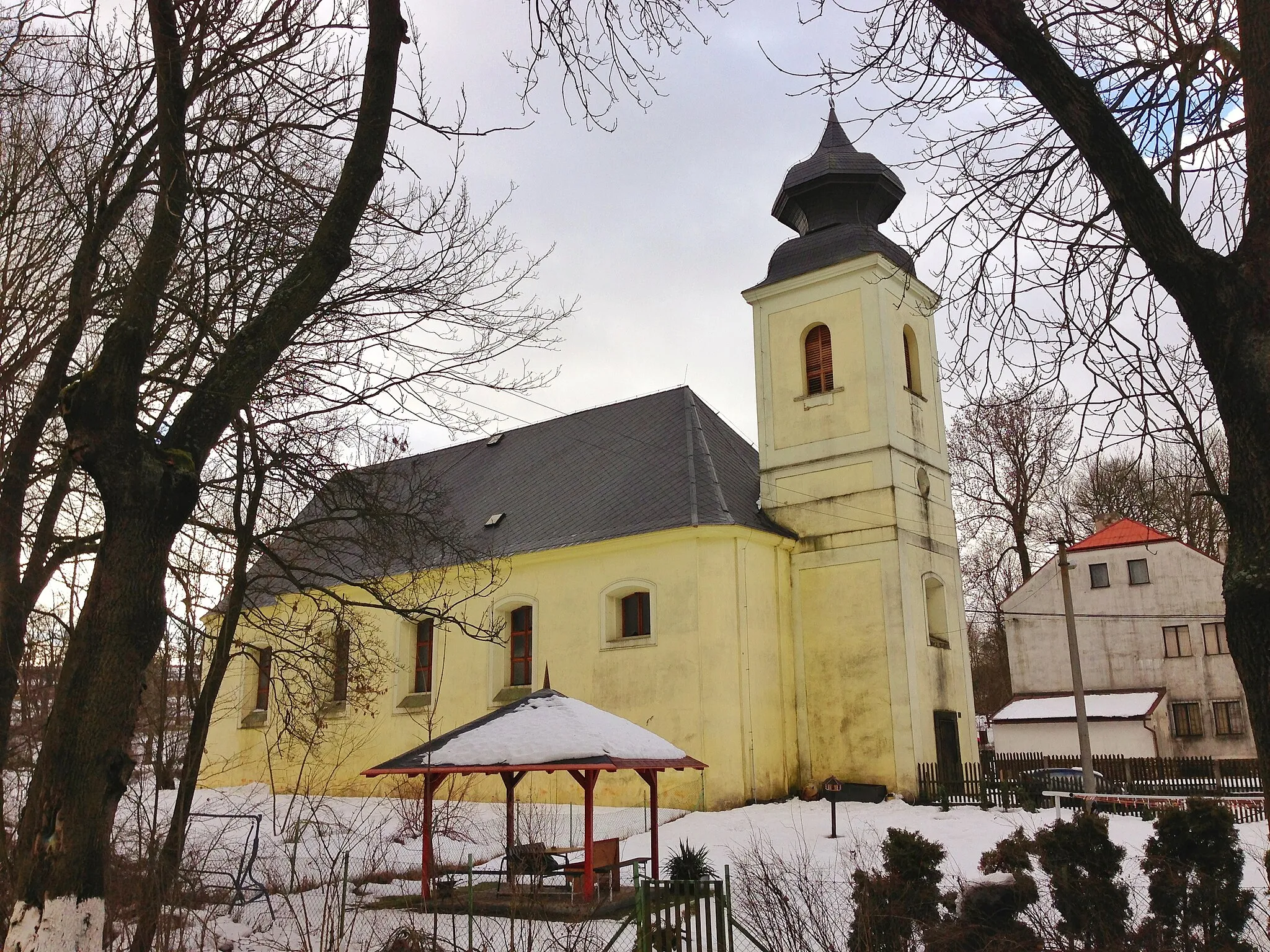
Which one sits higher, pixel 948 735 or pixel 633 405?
pixel 633 405

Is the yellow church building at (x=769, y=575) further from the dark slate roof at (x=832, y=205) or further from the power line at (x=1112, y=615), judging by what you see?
the power line at (x=1112, y=615)

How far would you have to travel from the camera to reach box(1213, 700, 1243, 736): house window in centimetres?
3066

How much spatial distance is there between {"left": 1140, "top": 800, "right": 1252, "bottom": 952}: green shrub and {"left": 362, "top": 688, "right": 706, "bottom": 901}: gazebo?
16.2ft

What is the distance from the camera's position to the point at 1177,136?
19.0 ft

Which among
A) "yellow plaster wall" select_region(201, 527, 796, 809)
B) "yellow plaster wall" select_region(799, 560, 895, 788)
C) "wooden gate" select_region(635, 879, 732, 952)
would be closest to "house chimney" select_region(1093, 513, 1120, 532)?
"yellow plaster wall" select_region(799, 560, 895, 788)

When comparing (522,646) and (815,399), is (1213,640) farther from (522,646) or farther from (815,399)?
(522,646)

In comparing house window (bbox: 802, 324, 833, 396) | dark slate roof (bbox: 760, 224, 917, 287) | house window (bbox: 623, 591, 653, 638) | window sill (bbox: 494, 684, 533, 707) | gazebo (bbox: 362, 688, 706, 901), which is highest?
dark slate roof (bbox: 760, 224, 917, 287)

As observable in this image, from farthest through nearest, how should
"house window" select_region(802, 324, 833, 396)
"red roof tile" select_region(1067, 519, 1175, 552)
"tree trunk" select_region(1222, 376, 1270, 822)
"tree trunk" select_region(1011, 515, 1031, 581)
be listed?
"tree trunk" select_region(1011, 515, 1031, 581) → "red roof tile" select_region(1067, 519, 1175, 552) → "house window" select_region(802, 324, 833, 396) → "tree trunk" select_region(1222, 376, 1270, 822)

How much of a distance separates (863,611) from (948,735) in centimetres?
301

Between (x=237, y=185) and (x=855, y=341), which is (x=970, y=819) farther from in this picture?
(x=237, y=185)

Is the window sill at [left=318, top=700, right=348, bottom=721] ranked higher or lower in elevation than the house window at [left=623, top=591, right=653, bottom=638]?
lower

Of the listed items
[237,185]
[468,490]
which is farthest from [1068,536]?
[237,185]

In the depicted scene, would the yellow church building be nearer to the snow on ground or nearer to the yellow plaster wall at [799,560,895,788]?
the yellow plaster wall at [799,560,895,788]

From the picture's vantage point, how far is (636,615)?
21.7m
